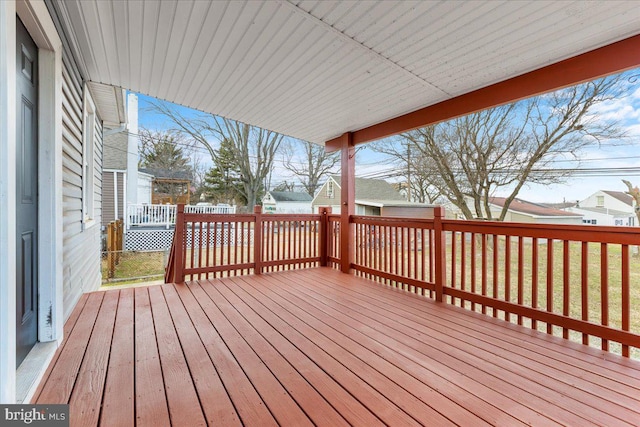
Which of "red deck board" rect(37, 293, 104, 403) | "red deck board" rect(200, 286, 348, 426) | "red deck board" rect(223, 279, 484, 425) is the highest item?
"red deck board" rect(37, 293, 104, 403)

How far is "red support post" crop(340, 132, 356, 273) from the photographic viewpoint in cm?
460

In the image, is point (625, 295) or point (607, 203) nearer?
point (625, 295)

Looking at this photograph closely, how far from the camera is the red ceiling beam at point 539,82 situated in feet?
6.64

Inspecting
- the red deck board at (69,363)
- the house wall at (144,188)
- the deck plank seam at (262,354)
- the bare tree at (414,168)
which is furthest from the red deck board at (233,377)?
the house wall at (144,188)

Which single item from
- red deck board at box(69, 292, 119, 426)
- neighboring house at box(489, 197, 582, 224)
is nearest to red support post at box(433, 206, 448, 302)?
red deck board at box(69, 292, 119, 426)

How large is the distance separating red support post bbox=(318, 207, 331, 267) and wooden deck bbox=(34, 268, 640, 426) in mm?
2217

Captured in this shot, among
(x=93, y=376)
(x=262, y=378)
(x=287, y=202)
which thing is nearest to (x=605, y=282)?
(x=262, y=378)

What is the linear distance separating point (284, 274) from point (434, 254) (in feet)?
7.47

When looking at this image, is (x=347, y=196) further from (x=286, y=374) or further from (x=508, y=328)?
(x=286, y=374)

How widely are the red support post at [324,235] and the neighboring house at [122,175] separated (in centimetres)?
893

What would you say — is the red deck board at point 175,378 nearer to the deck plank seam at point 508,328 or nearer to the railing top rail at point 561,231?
the deck plank seam at point 508,328

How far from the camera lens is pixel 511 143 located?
7.59m

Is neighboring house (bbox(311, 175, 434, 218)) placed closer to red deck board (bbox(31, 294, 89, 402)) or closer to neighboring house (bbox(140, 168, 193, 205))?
neighboring house (bbox(140, 168, 193, 205))

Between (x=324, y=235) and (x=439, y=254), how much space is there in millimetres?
2294
